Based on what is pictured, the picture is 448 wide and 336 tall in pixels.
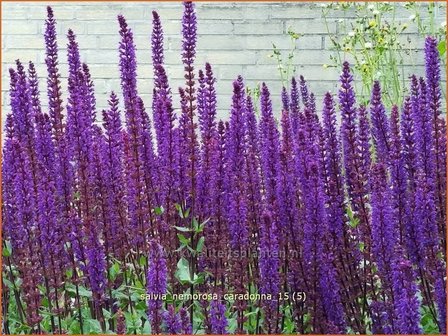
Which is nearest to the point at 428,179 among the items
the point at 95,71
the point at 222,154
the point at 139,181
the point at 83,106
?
the point at 222,154

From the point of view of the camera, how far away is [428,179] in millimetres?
2242

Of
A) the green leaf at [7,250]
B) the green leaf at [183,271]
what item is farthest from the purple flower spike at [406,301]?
the green leaf at [7,250]

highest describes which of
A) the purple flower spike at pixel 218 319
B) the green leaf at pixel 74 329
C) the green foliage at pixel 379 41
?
the green foliage at pixel 379 41

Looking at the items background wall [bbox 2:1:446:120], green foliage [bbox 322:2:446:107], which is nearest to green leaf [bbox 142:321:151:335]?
green foliage [bbox 322:2:446:107]

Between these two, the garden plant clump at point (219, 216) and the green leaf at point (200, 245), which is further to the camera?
the green leaf at point (200, 245)

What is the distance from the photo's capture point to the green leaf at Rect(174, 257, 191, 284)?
2236 millimetres

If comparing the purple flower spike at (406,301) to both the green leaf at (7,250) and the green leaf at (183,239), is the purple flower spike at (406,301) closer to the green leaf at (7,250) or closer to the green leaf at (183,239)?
the green leaf at (183,239)

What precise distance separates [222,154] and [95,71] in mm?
4160

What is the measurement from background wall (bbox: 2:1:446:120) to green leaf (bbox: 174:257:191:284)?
3.71 metres

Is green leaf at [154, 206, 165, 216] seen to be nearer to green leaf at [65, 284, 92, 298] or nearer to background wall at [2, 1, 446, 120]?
green leaf at [65, 284, 92, 298]

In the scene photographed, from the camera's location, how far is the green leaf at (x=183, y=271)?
2.24 meters

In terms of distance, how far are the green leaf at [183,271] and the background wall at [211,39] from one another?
371cm

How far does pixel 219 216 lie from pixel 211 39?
4.00 meters

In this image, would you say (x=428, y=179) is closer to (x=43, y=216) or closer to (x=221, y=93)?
(x=43, y=216)
